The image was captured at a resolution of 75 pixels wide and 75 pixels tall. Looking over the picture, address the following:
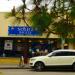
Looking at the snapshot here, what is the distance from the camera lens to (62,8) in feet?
15.4

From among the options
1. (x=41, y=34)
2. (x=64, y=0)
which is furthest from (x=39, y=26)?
(x=64, y=0)

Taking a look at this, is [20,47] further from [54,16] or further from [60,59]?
[54,16]

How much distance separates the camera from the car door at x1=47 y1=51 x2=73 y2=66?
2534 cm

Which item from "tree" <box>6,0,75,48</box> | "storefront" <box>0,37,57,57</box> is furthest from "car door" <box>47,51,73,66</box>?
"tree" <box>6,0,75,48</box>

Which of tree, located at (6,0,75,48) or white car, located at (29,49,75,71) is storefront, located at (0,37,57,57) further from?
tree, located at (6,0,75,48)

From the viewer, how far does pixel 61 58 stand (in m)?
25.4

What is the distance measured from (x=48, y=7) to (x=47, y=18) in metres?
0.23

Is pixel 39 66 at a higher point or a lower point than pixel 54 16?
lower

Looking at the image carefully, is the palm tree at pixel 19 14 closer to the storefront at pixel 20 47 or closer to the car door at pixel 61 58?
the car door at pixel 61 58

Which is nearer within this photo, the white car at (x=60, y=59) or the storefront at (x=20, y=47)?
the white car at (x=60, y=59)

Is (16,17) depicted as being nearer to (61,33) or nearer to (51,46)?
(61,33)

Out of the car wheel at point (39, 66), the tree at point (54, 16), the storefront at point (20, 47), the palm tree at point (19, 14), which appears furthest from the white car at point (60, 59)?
the tree at point (54, 16)

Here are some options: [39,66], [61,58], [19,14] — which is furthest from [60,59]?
[19,14]

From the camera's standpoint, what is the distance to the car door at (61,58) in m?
25.3
